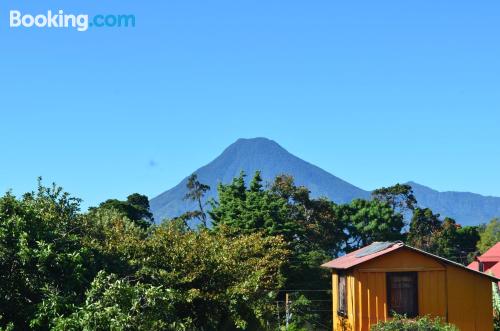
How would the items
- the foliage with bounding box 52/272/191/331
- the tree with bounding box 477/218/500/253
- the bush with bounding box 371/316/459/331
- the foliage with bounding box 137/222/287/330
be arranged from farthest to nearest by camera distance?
the tree with bounding box 477/218/500/253 → the bush with bounding box 371/316/459/331 → the foliage with bounding box 137/222/287/330 → the foliage with bounding box 52/272/191/331

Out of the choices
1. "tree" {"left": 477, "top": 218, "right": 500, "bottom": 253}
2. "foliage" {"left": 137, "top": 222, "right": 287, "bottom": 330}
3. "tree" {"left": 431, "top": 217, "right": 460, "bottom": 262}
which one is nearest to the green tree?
"foliage" {"left": 137, "top": 222, "right": 287, "bottom": 330}

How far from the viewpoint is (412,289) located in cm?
2591

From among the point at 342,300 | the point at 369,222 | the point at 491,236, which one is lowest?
the point at 342,300

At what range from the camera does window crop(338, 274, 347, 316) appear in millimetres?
27766

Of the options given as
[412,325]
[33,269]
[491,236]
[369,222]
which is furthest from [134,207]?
[33,269]

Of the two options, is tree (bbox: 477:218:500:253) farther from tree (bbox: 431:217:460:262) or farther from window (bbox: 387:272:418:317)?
window (bbox: 387:272:418:317)

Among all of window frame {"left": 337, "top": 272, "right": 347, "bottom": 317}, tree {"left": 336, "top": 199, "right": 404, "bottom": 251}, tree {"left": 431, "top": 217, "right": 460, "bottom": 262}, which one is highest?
tree {"left": 336, "top": 199, "right": 404, "bottom": 251}

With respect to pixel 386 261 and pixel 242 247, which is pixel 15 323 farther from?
pixel 386 261

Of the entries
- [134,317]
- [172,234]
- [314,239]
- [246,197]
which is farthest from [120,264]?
[314,239]

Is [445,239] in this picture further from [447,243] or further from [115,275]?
[115,275]

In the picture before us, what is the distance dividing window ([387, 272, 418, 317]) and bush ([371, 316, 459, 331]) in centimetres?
116

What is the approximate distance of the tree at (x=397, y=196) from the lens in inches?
3575

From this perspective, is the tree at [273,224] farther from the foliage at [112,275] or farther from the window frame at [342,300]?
the foliage at [112,275]

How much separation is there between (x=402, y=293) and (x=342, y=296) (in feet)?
10.3
